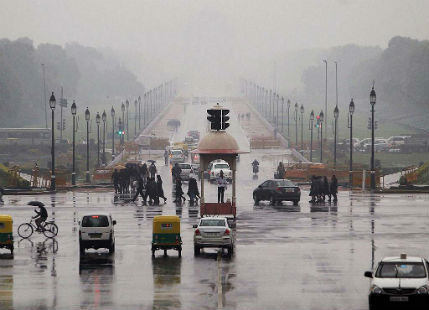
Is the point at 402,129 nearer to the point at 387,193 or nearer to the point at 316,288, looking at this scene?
the point at 387,193

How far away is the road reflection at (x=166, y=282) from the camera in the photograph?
25312 millimetres

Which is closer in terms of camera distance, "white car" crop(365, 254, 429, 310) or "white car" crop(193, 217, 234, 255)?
"white car" crop(365, 254, 429, 310)

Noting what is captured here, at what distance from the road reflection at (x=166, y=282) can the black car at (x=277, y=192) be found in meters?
22.7

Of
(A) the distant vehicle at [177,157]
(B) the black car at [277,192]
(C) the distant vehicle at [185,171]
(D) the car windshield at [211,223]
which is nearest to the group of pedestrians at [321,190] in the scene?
(B) the black car at [277,192]

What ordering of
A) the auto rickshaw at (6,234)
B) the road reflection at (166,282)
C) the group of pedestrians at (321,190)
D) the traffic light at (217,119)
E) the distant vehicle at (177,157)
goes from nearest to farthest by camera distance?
the road reflection at (166,282) → the auto rickshaw at (6,234) → the traffic light at (217,119) → the group of pedestrians at (321,190) → the distant vehicle at (177,157)

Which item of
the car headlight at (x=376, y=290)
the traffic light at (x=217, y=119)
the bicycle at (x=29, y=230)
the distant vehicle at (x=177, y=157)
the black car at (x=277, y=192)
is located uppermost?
the traffic light at (x=217, y=119)

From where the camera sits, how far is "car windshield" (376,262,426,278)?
23906mm

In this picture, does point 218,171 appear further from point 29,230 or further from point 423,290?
point 423,290

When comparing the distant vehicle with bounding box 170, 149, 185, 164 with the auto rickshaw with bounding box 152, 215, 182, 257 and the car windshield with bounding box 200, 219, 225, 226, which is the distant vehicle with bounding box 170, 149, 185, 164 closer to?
the car windshield with bounding box 200, 219, 225, 226

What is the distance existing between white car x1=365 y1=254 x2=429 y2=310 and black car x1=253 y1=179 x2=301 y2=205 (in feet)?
103

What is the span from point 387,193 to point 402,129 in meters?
124

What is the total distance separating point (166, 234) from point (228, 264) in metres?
2.95

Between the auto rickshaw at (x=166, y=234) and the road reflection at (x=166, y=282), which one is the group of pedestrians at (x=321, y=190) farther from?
the road reflection at (x=166, y=282)

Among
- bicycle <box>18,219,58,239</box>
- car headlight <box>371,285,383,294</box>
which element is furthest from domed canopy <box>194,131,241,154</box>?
car headlight <box>371,285,383,294</box>
